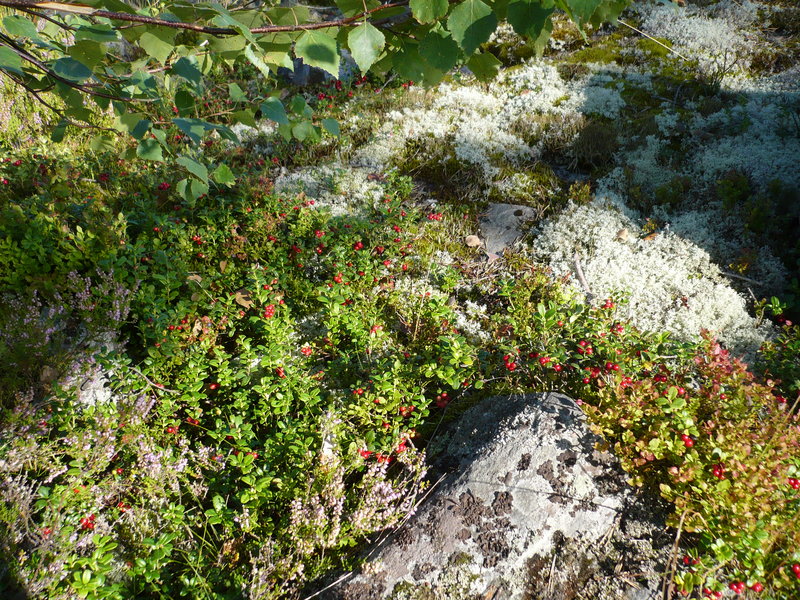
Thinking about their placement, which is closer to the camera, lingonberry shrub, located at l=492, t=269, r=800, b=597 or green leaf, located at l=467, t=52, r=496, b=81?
green leaf, located at l=467, t=52, r=496, b=81

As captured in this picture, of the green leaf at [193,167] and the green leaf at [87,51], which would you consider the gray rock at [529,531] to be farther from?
the green leaf at [87,51]

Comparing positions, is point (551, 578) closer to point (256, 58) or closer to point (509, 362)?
point (509, 362)

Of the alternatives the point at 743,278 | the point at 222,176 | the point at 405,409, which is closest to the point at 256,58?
the point at 222,176

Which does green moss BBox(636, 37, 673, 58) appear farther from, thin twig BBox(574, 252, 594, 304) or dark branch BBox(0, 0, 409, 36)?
dark branch BBox(0, 0, 409, 36)

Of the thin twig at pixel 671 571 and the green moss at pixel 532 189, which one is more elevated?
the thin twig at pixel 671 571

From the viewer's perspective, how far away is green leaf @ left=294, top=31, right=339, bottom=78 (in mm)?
1538

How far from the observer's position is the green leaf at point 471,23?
138 cm

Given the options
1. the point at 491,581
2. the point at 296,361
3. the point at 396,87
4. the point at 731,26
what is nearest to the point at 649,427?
the point at 491,581

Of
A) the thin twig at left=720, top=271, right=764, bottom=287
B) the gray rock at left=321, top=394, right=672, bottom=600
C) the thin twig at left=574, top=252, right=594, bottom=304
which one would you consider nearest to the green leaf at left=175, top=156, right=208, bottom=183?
the gray rock at left=321, top=394, right=672, bottom=600

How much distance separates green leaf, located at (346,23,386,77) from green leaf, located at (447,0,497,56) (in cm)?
23

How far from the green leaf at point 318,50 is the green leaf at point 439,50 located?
291mm

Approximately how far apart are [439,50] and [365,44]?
0.81 feet

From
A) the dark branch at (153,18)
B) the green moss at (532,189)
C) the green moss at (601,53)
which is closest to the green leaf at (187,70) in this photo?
the dark branch at (153,18)

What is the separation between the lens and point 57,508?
2.71 m
